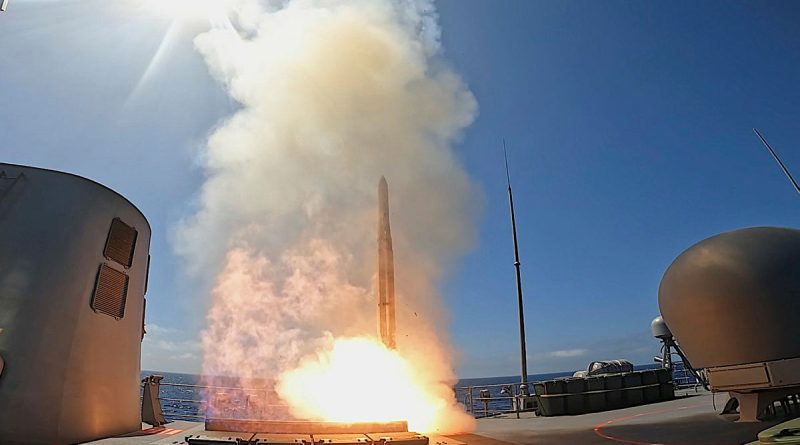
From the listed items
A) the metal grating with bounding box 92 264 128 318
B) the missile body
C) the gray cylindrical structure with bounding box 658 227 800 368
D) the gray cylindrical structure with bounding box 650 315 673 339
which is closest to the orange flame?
the missile body

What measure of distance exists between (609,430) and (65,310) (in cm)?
1206

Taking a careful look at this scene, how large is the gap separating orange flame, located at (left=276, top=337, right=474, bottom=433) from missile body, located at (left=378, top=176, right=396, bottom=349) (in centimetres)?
54

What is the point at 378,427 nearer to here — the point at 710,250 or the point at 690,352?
the point at 690,352

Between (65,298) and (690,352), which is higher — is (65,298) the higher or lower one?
the higher one

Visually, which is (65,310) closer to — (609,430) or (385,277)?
(385,277)

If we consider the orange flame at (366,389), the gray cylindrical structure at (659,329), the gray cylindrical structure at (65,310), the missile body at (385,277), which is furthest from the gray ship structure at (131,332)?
the gray cylindrical structure at (659,329)

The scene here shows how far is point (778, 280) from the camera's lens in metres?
9.69

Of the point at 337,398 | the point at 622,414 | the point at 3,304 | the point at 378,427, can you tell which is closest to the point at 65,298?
the point at 3,304

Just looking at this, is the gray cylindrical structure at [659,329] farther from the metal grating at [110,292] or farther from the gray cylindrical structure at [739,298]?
the metal grating at [110,292]

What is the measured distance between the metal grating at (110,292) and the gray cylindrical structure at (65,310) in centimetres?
2

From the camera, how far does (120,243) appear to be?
979 centimetres

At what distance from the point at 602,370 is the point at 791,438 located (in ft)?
67.2

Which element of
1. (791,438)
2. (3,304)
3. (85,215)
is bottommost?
(791,438)

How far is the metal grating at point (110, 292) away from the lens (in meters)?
8.98
